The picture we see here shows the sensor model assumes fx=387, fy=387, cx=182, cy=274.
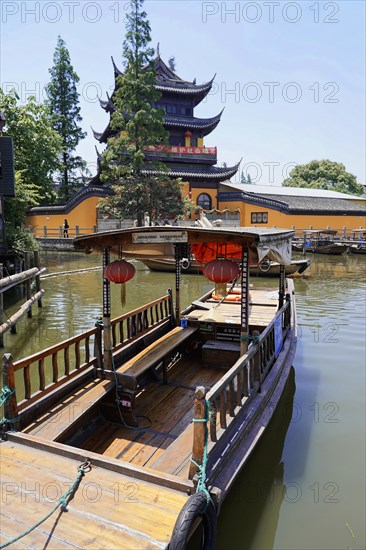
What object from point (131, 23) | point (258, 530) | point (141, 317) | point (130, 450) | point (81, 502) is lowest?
point (258, 530)

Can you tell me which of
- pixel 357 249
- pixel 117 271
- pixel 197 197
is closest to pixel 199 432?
pixel 117 271

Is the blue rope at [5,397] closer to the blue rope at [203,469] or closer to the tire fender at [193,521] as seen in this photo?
the blue rope at [203,469]

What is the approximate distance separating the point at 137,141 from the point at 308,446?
2269 cm

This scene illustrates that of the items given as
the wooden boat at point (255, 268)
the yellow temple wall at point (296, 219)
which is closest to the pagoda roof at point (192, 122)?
the yellow temple wall at point (296, 219)

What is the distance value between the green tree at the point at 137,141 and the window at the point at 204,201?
7124mm

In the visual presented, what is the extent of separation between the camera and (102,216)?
29.8m

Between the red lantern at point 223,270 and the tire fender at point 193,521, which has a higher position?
the red lantern at point 223,270

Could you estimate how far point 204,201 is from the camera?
3344 centimetres

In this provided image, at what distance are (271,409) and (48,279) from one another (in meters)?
15.7

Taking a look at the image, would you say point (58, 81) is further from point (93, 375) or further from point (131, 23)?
point (93, 375)

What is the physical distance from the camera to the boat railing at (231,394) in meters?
3.15

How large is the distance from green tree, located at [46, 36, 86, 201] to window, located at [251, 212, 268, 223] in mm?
16169

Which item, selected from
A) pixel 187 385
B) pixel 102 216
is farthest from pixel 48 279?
pixel 187 385

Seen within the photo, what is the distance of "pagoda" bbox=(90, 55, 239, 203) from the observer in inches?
1253
